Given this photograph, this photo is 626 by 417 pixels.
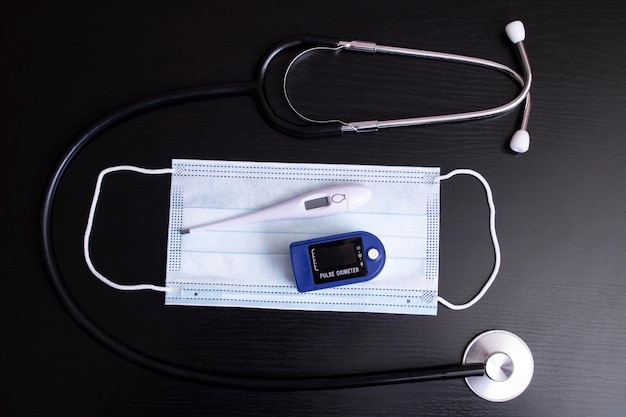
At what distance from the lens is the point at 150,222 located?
1.06m

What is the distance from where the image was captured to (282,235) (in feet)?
3.46

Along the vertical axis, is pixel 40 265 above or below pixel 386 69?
below

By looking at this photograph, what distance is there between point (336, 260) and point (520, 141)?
424 millimetres

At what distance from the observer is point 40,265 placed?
3.43ft

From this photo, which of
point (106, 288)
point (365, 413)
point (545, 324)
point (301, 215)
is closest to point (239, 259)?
point (301, 215)

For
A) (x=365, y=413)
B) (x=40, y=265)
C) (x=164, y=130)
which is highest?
(x=164, y=130)

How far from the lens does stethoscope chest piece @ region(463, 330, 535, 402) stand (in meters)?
1.00

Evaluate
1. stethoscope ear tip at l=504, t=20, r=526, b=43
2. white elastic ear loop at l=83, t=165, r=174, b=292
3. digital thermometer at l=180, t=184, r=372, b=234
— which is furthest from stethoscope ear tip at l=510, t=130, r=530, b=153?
white elastic ear loop at l=83, t=165, r=174, b=292

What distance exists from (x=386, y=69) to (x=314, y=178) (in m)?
0.27

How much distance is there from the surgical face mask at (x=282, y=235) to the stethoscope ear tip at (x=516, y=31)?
28 cm

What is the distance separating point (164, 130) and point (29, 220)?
32 cm

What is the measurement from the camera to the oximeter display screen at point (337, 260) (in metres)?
1.00

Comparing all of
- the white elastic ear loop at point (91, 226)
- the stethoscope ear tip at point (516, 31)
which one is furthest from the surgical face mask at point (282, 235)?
the stethoscope ear tip at point (516, 31)

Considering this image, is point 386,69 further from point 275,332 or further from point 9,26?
point 9,26
